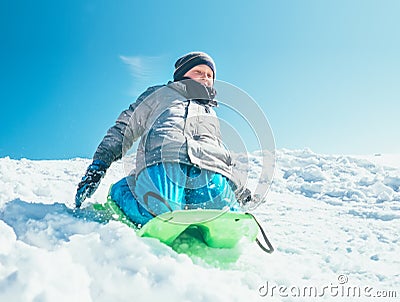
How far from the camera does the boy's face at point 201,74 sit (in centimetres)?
256

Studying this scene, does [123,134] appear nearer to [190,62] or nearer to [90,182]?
[90,182]

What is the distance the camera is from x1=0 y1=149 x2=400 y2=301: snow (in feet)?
2.98

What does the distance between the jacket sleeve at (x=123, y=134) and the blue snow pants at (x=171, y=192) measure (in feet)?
1.01

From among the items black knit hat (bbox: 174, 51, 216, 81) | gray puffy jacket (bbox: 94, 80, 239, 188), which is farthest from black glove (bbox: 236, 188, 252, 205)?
black knit hat (bbox: 174, 51, 216, 81)

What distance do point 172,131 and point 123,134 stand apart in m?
0.46

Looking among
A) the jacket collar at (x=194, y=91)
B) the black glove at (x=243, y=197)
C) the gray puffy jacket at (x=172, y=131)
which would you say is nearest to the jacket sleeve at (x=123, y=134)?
the gray puffy jacket at (x=172, y=131)

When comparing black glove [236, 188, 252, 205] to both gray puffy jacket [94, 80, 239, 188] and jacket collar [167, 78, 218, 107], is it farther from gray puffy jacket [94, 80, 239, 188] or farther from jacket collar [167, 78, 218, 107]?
jacket collar [167, 78, 218, 107]

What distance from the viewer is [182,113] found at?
2.12 m

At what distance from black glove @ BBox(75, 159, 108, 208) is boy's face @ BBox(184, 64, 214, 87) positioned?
2.92ft

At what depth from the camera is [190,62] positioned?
8.63ft

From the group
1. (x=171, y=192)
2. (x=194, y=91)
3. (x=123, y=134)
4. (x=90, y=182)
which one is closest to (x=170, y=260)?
(x=171, y=192)

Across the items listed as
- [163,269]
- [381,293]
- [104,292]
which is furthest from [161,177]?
[381,293]

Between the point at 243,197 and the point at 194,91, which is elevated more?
the point at 194,91

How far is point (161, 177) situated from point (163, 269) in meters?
0.72
